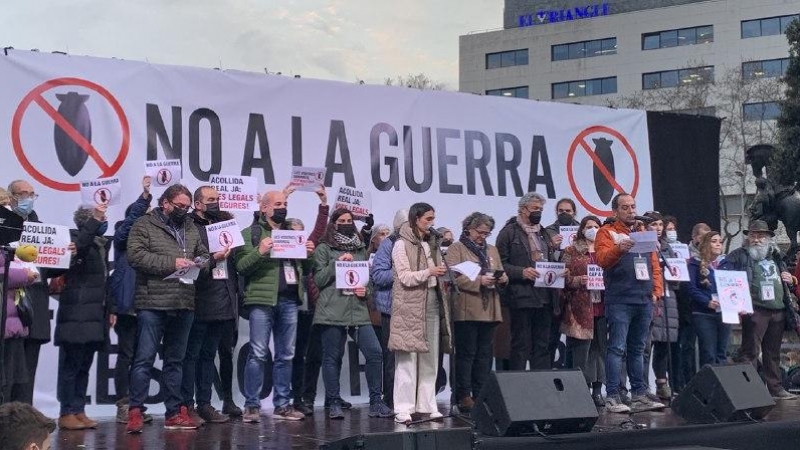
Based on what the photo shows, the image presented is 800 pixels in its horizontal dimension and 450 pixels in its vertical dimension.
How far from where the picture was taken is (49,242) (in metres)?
8.10

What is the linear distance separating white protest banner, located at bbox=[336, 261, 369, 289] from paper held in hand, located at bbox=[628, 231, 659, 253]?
2278mm

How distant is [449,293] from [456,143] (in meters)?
3.01

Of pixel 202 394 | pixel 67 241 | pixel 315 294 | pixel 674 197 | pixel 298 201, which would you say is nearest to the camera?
pixel 67 241

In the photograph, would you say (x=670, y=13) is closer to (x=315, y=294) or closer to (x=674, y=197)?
(x=674, y=197)

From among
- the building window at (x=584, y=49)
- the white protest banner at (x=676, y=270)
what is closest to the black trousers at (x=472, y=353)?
the white protest banner at (x=676, y=270)

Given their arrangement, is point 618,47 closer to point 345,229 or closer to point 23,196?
point 345,229

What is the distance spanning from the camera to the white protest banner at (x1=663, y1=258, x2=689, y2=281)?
11.1 meters

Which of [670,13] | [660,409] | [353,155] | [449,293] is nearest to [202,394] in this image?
[449,293]

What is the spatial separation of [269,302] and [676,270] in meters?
4.29

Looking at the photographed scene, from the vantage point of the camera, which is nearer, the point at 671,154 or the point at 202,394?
the point at 202,394

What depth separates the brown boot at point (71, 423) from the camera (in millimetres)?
8617

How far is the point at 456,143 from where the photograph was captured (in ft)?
40.3

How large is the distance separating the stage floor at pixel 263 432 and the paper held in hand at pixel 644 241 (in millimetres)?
1438

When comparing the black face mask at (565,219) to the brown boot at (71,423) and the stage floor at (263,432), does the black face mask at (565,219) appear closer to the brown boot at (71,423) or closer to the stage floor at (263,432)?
the stage floor at (263,432)
